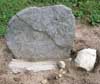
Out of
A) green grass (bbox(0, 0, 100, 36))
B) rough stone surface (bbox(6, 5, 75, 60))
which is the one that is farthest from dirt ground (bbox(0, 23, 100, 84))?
green grass (bbox(0, 0, 100, 36))

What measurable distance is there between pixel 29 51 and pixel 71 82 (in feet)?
2.11

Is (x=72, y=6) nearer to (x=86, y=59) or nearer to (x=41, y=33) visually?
(x=41, y=33)

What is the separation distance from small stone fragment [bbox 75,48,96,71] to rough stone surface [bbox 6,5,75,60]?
18 cm

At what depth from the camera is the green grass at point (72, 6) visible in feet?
15.7

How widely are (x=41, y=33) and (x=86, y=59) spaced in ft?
1.98

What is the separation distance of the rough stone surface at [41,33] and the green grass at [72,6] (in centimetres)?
54

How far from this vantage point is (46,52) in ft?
13.5

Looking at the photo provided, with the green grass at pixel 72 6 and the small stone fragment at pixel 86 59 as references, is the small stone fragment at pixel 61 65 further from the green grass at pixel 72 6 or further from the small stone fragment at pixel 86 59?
the green grass at pixel 72 6

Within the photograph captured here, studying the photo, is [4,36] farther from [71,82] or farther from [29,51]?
[71,82]

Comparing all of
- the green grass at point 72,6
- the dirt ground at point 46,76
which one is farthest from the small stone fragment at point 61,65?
the green grass at point 72,6

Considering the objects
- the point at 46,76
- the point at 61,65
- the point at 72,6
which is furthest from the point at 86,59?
the point at 72,6

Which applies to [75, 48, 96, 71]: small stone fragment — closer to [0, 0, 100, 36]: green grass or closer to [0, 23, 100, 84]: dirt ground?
[0, 23, 100, 84]: dirt ground

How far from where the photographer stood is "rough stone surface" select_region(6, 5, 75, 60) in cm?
398

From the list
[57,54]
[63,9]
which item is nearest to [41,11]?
[63,9]
